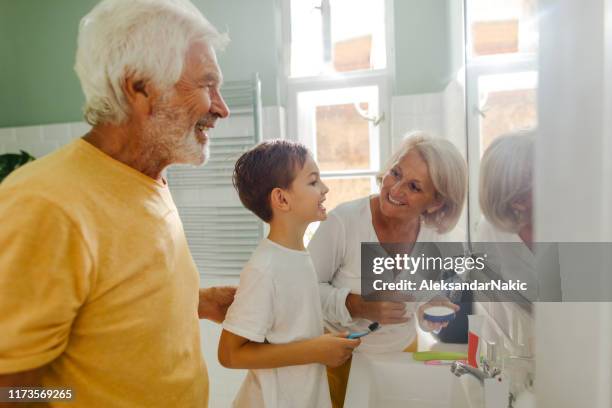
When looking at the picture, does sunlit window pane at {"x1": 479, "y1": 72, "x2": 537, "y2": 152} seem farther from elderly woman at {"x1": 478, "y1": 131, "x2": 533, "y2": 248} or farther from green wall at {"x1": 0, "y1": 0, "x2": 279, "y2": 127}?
green wall at {"x1": 0, "y1": 0, "x2": 279, "y2": 127}

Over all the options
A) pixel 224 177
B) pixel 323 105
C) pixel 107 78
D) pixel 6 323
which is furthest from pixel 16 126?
pixel 6 323

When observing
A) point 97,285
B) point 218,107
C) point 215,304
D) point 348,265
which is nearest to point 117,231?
point 97,285

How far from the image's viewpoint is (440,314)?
89cm

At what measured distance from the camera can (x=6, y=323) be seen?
20.6 inches

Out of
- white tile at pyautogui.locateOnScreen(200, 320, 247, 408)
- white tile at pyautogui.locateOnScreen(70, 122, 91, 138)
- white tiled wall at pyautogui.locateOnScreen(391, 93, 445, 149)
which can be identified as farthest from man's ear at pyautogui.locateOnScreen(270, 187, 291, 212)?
white tile at pyautogui.locateOnScreen(70, 122, 91, 138)

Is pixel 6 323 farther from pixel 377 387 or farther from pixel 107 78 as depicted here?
pixel 377 387

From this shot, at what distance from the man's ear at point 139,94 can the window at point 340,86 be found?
905mm

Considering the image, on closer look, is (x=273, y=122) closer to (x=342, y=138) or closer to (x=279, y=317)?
(x=342, y=138)

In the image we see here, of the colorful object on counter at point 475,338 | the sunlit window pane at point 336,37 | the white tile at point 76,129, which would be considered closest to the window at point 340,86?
the sunlit window pane at point 336,37

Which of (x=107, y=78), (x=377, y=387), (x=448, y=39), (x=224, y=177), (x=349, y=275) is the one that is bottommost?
(x=377, y=387)

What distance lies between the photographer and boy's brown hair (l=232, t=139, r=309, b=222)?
842mm

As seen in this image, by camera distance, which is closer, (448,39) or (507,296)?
(507,296)

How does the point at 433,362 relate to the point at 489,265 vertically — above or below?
below

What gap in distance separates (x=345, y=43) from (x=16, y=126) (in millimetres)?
1706
